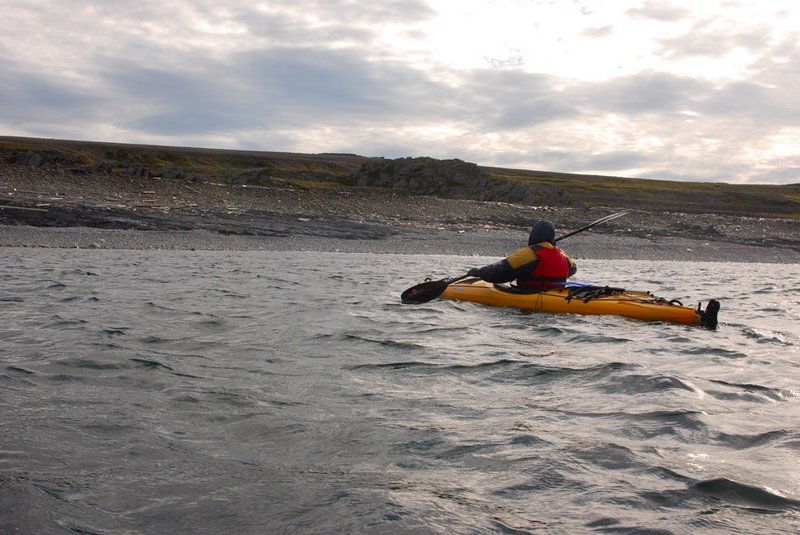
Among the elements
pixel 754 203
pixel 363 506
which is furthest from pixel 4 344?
pixel 754 203

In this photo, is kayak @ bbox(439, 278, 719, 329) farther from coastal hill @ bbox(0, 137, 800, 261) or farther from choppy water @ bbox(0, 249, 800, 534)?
coastal hill @ bbox(0, 137, 800, 261)

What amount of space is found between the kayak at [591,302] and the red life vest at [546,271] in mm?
200

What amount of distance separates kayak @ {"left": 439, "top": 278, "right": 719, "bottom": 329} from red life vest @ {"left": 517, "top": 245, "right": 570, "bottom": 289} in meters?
0.20

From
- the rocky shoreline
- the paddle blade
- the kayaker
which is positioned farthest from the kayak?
the rocky shoreline

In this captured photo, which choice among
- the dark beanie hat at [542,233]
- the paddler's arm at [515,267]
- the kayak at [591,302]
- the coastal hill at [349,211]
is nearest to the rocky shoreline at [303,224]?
the coastal hill at [349,211]

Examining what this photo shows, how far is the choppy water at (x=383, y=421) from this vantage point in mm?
3975

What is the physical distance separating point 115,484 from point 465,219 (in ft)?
84.7

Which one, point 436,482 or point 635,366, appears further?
point 635,366

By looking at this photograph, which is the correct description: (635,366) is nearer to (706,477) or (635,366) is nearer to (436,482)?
(706,477)

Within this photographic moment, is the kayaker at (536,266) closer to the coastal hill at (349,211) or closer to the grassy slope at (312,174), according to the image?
the coastal hill at (349,211)

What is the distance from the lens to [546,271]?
12.0 meters

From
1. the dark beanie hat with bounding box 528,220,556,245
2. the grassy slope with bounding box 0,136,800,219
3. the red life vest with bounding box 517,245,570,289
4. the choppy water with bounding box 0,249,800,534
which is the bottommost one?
the choppy water with bounding box 0,249,800,534

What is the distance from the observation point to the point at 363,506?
403cm

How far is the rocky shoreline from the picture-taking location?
69.1 ft
